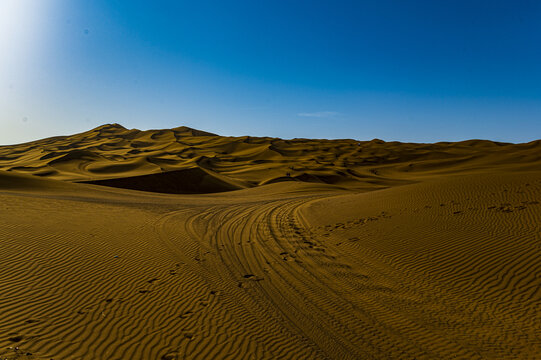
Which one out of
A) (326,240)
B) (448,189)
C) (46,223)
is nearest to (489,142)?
(448,189)

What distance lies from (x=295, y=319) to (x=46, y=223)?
1029cm

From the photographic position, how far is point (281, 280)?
7207 millimetres


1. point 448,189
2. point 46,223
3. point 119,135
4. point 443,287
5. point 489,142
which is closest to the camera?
point 443,287

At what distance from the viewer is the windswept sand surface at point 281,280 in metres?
4.77

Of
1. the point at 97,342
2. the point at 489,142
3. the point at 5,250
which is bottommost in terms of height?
the point at 97,342

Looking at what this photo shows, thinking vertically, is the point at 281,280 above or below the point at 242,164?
below

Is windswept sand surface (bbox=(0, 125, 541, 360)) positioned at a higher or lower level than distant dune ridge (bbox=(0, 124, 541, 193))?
lower

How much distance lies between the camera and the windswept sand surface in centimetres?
477

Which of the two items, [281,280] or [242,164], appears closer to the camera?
[281,280]

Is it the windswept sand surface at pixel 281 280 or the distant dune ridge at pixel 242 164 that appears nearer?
the windswept sand surface at pixel 281 280

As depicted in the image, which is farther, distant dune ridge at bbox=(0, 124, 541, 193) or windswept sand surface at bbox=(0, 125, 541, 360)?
distant dune ridge at bbox=(0, 124, 541, 193)

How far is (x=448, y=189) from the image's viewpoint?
15250 mm

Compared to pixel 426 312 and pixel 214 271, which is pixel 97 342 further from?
pixel 426 312

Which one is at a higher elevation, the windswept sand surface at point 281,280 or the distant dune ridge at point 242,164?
the distant dune ridge at point 242,164
